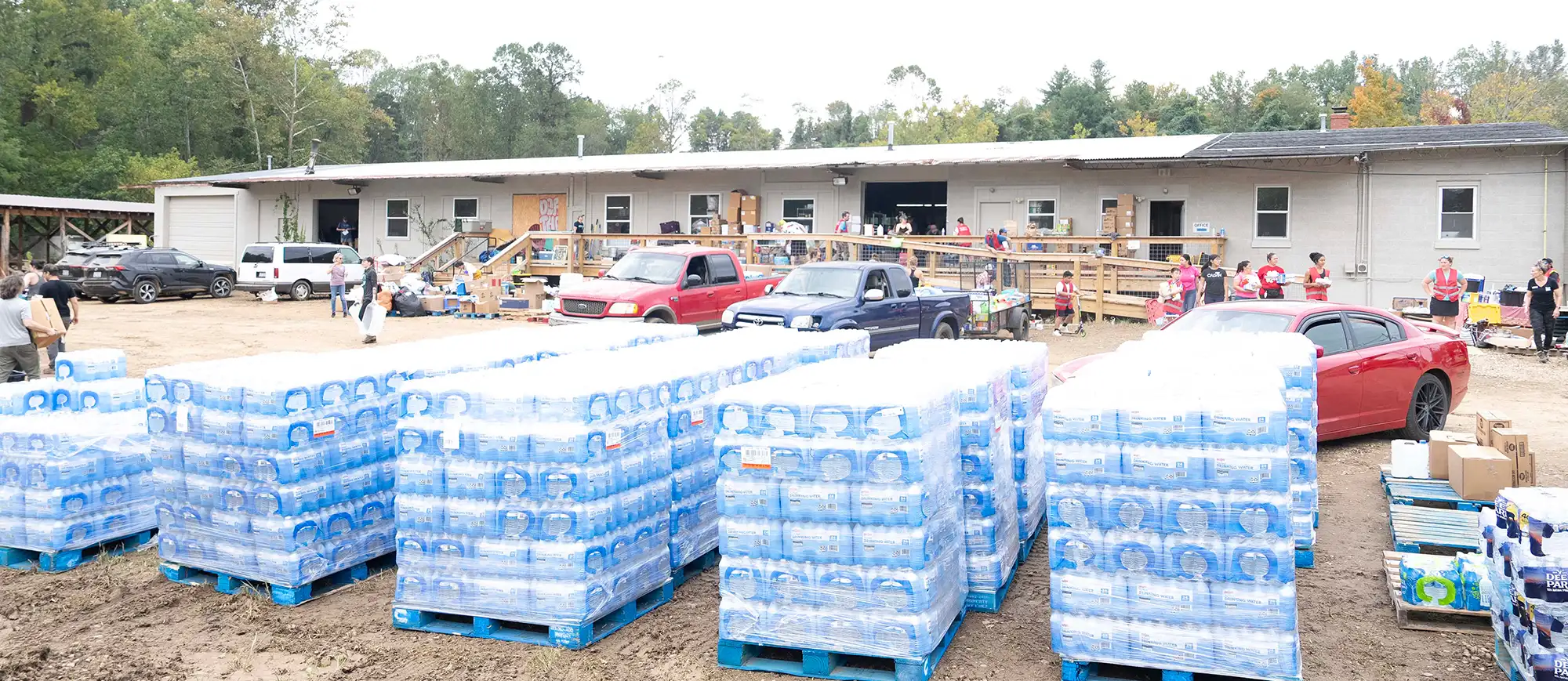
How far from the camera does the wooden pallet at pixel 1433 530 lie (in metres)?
7.47

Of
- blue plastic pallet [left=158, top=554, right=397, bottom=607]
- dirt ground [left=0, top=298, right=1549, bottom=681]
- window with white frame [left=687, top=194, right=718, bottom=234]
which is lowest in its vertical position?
dirt ground [left=0, top=298, right=1549, bottom=681]

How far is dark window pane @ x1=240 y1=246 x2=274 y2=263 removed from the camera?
103 ft

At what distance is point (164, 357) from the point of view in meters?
18.1

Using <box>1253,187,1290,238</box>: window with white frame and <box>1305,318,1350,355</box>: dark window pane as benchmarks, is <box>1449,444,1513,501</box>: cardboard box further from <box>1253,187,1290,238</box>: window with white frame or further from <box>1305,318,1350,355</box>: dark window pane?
<box>1253,187,1290,238</box>: window with white frame

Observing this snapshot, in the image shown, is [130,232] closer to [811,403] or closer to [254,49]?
[254,49]

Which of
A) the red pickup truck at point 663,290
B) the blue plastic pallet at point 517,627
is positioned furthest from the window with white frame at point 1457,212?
the blue plastic pallet at point 517,627

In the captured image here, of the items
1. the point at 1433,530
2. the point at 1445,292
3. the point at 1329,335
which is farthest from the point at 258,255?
the point at 1433,530

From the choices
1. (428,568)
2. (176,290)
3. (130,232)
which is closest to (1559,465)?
(428,568)

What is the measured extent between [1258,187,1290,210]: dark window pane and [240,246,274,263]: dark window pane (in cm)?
2527

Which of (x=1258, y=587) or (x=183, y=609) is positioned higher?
(x=1258, y=587)

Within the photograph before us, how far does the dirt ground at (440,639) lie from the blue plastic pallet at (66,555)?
10 cm

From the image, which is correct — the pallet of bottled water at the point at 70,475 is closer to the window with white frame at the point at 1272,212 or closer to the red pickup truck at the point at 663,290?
the red pickup truck at the point at 663,290

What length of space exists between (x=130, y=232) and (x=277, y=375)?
148 ft

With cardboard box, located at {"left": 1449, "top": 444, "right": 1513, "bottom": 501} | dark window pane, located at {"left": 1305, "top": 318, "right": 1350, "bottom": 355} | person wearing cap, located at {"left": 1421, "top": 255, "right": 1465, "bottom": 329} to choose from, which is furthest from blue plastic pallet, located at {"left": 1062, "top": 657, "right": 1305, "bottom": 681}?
person wearing cap, located at {"left": 1421, "top": 255, "right": 1465, "bottom": 329}
